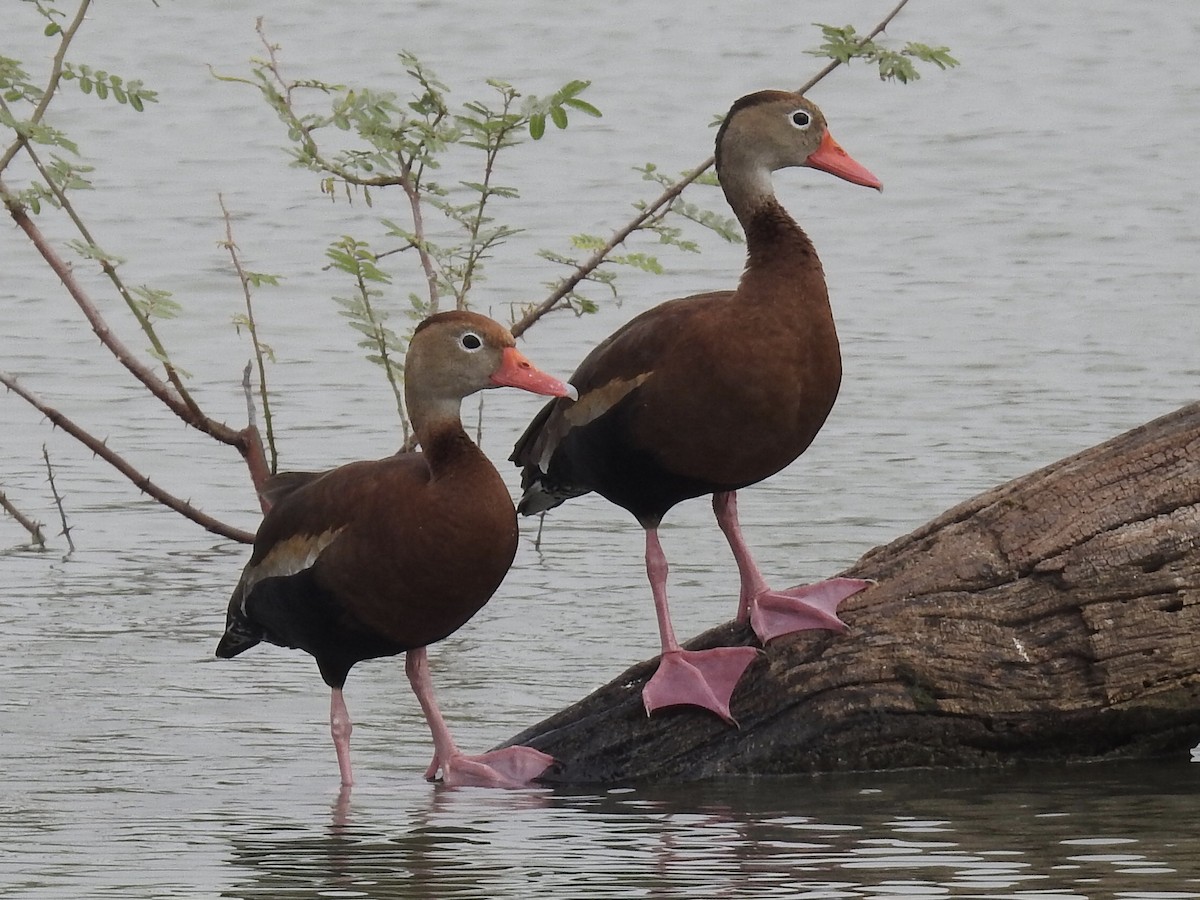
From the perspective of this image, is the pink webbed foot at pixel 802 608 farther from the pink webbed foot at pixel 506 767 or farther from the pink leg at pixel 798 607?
the pink webbed foot at pixel 506 767

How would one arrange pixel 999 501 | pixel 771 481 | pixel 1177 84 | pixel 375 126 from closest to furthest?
pixel 999 501, pixel 375 126, pixel 771 481, pixel 1177 84

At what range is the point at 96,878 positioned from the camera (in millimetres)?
5715

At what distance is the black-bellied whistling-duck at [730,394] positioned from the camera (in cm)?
665

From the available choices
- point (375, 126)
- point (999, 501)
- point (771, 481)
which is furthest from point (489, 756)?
point (771, 481)

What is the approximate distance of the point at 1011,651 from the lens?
647 centimetres

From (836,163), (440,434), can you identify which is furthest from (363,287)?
(836,163)

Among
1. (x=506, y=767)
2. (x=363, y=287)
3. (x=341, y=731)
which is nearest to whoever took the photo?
(x=506, y=767)

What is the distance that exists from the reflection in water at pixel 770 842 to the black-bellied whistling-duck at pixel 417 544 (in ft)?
1.39

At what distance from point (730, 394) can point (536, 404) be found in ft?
18.1

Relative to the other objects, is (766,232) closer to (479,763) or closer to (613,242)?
(613,242)

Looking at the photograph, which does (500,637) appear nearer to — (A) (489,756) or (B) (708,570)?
(B) (708,570)

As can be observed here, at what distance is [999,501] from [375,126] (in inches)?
117

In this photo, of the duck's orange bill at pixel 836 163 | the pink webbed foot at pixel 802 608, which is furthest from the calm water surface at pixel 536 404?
the duck's orange bill at pixel 836 163

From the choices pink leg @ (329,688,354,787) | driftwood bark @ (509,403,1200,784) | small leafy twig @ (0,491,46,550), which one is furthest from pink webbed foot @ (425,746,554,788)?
small leafy twig @ (0,491,46,550)
